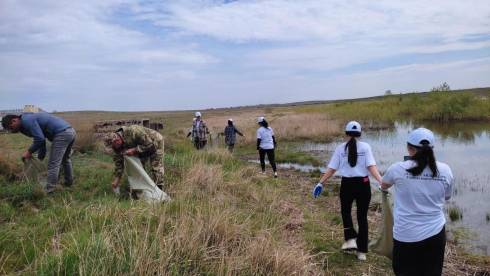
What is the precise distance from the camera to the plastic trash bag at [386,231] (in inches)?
197

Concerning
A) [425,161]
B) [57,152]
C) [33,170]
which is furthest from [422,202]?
[33,170]

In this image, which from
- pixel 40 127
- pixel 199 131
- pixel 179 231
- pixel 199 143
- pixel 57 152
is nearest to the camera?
pixel 179 231

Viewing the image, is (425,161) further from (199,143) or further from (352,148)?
(199,143)

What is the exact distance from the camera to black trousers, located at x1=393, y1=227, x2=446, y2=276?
12.5 feet

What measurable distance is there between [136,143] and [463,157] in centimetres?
1445

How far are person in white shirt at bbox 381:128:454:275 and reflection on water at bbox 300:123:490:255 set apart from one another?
157 inches

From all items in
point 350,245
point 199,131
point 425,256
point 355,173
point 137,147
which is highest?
point 137,147

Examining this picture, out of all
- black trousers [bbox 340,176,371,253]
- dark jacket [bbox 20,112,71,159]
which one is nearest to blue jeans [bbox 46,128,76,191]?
dark jacket [bbox 20,112,71,159]

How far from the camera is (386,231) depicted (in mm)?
5152

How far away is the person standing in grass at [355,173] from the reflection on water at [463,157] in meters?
2.73

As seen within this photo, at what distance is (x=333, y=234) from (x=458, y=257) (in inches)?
75.2

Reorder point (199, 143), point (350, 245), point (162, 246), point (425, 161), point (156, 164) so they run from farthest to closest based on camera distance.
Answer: point (199, 143)
point (156, 164)
point (350, 245)
point (162, 246)
point (425, 161)

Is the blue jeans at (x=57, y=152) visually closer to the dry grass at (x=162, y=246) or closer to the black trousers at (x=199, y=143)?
the dry grass at (x=162, y=246)

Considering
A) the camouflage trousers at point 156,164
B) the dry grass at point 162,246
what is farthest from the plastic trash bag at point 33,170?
the dry grass at point 162,246
